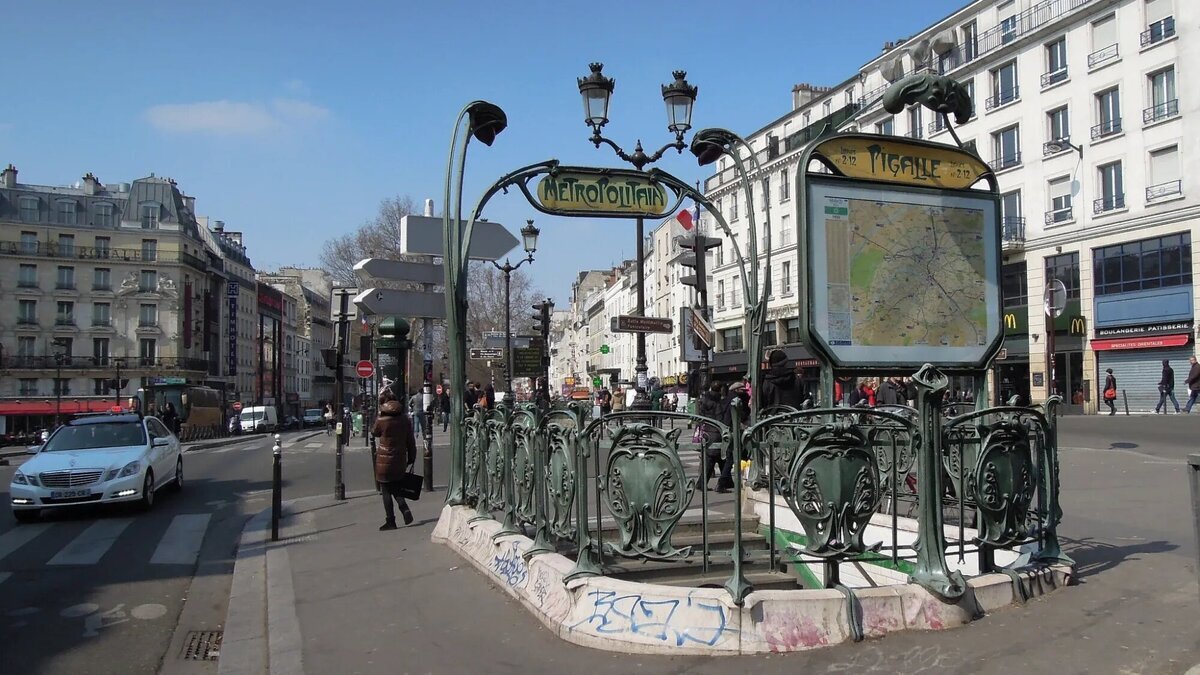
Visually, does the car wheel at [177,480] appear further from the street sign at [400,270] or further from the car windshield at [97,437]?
the street sign at [400,270]

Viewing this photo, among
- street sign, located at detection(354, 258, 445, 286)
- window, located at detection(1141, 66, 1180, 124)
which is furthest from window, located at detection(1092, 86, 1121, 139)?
street sign, located at detection(354, 258, 445, 286)

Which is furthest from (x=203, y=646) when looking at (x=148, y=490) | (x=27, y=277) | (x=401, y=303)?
(x=27, y=277)

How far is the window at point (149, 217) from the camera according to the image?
236 ft

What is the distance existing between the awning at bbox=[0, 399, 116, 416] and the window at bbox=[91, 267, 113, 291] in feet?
30.8

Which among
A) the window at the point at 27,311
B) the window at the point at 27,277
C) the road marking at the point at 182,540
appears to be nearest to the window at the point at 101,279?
the window at the point at 27,277

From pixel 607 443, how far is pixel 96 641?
12.6ft

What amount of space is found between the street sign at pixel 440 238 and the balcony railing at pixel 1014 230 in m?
31.2

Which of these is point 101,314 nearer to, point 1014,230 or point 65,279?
point 65,279

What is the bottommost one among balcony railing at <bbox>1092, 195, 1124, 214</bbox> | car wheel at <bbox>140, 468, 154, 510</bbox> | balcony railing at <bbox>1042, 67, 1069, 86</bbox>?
car wheel at <bbox>140, 468, 154, 510</bbox>

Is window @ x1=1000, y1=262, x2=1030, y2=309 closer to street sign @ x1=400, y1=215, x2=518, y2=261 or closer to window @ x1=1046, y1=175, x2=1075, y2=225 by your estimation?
window @ x1=1046, y1=175, x2=1075, y2=225

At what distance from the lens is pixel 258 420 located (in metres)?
55.9

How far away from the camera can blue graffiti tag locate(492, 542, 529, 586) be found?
19.8 ft

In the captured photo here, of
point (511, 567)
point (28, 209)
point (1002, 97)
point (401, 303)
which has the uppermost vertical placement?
point (28, 209)

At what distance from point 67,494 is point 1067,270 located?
34.6m
